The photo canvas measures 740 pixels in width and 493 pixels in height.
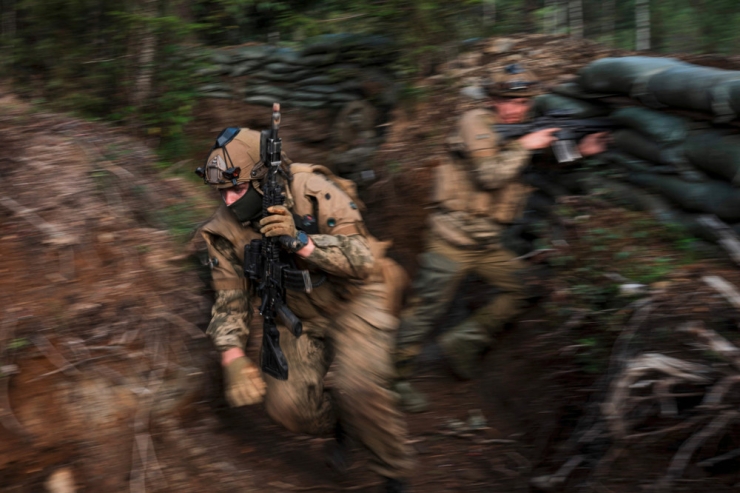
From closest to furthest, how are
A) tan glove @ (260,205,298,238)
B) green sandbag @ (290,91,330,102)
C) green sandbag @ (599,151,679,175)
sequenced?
tan glove @ (260,205,298,238) < green sandbag @ (599,151,679,175) < green sandbag @ (290,91,330,102)

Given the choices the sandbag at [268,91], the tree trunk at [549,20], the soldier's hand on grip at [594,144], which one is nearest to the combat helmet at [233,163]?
the soldier's hand on grip at [594,144]

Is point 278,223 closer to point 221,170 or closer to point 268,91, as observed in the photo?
point 221,170

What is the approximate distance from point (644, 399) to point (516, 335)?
1577mm

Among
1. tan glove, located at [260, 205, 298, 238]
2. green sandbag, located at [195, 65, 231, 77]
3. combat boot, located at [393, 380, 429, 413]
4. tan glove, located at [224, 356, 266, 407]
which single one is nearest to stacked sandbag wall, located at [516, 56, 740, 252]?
combat boot, located at [393, 380, 429, 413]

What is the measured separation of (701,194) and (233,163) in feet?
7.23

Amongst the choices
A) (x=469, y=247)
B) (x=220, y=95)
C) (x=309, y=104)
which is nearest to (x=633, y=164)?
(x=469, y=247)

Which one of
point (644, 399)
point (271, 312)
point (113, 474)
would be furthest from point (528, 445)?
point (113, 474)

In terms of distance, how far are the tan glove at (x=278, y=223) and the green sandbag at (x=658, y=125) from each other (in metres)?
1.87

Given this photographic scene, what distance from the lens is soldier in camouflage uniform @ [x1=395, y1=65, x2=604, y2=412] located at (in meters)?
4.32

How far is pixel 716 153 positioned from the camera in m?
3.23

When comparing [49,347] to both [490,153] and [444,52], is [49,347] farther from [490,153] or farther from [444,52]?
[444,52]

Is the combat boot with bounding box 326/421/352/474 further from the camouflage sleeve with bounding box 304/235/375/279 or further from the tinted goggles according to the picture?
the tinted goggles

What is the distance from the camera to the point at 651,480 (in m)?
3.12

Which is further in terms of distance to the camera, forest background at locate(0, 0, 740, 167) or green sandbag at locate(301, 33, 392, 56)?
green sandbag at locate(301, 33, 392, 56)
